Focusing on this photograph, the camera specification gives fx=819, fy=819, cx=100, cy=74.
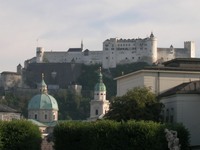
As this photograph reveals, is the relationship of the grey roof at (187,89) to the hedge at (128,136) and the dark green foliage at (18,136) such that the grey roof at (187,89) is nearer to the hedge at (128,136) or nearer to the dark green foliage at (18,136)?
the hedge at (128,136)

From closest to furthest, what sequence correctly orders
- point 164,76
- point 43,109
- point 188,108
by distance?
point 188,108 < point 164,76 < point 43,109

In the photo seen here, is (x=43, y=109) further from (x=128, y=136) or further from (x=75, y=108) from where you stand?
(x=128, y=136)

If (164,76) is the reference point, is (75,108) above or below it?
above

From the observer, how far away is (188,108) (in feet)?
214

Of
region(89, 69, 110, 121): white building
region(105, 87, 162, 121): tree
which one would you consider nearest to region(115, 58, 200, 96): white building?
region(105, 87, 162, 121): tree

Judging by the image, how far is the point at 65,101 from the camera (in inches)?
7844

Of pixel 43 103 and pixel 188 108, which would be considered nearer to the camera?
pixel 188 108

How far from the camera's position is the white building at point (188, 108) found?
214ft

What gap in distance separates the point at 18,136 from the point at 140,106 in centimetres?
995

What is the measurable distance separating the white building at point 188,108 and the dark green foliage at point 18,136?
10.9m

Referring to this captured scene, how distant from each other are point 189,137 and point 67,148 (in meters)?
9.47

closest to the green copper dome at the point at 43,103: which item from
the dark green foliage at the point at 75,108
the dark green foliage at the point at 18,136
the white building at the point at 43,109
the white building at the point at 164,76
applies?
the white building at the point at 43,109

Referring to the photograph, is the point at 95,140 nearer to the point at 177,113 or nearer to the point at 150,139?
the point at 150,139

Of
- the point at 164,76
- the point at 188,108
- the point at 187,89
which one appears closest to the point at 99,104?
the point at 164,76
